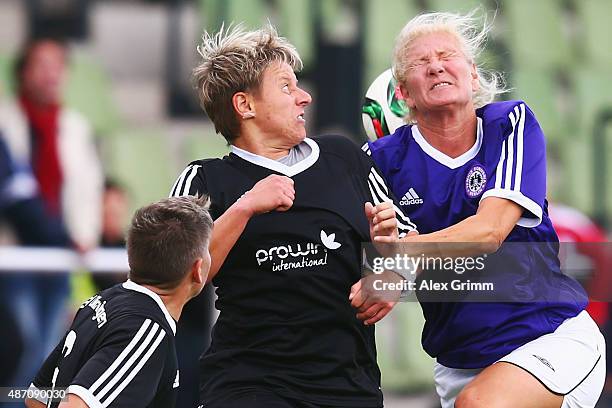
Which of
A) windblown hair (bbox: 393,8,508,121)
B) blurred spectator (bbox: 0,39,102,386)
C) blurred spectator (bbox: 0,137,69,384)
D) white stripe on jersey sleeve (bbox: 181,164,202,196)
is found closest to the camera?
white stripe on jersey sleeve (bbox: 181,164,202,196)

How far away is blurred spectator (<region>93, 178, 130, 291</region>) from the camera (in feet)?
25.0

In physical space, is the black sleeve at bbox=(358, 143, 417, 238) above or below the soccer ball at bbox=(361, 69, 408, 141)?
below

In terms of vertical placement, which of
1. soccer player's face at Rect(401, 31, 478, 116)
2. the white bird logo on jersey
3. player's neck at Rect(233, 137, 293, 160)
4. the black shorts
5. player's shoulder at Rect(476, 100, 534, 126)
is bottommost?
the black shorts

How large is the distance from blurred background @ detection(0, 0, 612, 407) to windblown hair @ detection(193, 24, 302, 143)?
4.00 metres

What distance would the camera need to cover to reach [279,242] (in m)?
3.38

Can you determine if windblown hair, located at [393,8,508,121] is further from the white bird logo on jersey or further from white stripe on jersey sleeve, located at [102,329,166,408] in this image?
white stripe on jersey sleeve, located at [102,329,166,408]

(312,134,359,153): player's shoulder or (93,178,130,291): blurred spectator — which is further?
(93,178,130,291): blurred spectator

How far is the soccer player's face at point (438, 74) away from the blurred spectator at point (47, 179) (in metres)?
4.14

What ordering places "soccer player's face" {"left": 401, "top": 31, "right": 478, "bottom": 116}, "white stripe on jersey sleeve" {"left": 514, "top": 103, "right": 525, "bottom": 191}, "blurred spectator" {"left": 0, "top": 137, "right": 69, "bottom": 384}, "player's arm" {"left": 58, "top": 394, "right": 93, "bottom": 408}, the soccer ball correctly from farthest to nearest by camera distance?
1. "blurred spectator" {"left": 0, "top": 137, "right": 69, "bottom": 384}
2. the soccer ball
3. "soccer player's face" {"left": 401, "top": 31, "right": 478, "bottom": 116}
4. "white stripe on jersey sleeve" {"left": 514, "top": 103, "right": 525, "bottom": 191}
5. "player's arm" {"left": 58, "top": 394, "right": 93, "bottom": 408}

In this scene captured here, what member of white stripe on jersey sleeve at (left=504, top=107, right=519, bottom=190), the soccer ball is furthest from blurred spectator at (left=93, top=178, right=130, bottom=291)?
white stripe on jersey sleeve at (left=504, top=107, right=519, bottom=190)

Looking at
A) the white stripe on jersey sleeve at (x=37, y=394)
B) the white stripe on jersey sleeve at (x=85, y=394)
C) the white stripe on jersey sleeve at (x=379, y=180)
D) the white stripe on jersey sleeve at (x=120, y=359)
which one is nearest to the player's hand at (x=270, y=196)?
the white stripe on jersey sleeve at (x=379, y=180)

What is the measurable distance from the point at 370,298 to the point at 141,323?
26.1 inches

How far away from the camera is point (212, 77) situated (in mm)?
3584

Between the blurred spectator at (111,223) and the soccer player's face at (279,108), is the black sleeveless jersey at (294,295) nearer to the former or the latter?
the soccer player's face at (279,108)
